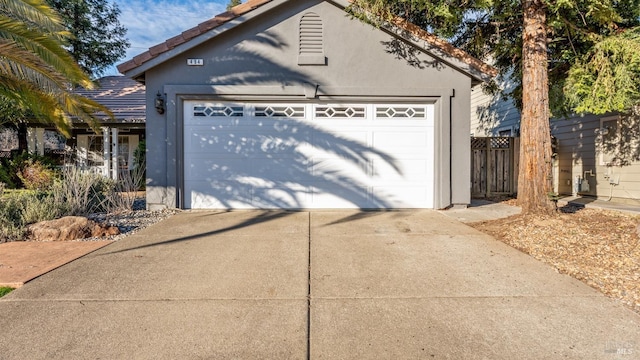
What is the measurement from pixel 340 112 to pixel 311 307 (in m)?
5.64

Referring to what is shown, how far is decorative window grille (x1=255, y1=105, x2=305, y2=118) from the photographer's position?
8016mm

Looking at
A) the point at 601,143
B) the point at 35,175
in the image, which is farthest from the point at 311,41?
the point at 35,175

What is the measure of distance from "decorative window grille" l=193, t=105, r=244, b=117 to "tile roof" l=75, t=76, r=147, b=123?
17.2 feet

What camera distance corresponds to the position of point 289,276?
3.89m

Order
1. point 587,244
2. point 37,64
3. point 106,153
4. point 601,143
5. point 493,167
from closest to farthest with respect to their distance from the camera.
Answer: point 587,244, point 37,64, point 601,143, point 493,167, point 106,153

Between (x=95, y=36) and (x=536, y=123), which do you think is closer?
(x=536, y=123)

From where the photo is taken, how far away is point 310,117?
8.04 meters

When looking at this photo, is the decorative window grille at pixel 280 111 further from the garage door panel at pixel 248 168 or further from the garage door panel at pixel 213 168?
the garage door panel at pixel 213 168

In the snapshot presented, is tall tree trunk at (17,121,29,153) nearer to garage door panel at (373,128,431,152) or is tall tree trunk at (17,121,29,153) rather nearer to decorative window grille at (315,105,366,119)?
decorative window grille at (315,105,366,119)

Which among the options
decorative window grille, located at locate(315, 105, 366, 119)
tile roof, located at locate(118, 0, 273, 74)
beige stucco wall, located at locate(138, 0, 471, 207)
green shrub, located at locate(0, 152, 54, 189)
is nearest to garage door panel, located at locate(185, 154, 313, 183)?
beige stucco wall, located at locate(138, 0, 471, 207)

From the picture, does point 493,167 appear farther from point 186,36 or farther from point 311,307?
point 311,307

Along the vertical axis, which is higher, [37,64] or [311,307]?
[37,64]

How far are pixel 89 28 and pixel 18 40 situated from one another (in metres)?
12.9

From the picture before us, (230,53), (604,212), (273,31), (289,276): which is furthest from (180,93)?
(604,212)
